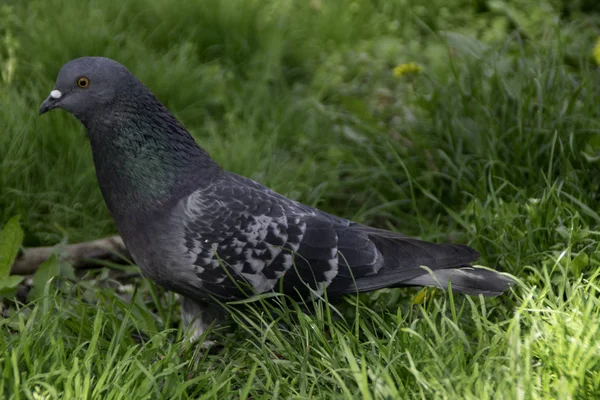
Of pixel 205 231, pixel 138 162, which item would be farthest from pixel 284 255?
pixel 138 162

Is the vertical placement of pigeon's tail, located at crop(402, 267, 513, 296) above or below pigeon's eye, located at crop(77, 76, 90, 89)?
below

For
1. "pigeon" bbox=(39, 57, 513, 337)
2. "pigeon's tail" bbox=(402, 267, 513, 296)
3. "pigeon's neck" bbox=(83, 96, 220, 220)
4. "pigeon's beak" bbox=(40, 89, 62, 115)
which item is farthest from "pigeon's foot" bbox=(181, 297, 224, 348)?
"pigeon's beak" bbox=(40, 89, 62, 115)

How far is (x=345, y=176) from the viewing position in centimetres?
529

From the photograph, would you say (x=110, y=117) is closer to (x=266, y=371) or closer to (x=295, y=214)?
(x=295, y=214)

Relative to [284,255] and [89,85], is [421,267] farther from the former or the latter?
[89,85]

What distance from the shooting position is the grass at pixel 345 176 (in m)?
2.78

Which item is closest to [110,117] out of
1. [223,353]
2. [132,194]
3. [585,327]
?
[132,194]

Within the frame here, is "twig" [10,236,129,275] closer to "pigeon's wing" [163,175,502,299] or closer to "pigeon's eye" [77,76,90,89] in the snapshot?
"pigeon's wing" [163,175,502,299]

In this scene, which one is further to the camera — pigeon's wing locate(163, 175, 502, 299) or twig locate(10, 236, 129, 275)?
twig locate(10, 236, 129, 275)

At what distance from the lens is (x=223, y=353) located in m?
3.49

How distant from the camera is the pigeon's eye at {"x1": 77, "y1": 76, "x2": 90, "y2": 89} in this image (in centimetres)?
350

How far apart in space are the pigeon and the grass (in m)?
0.15

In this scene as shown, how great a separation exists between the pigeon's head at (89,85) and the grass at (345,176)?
31.4 inches

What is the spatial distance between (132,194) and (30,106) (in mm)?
1732
